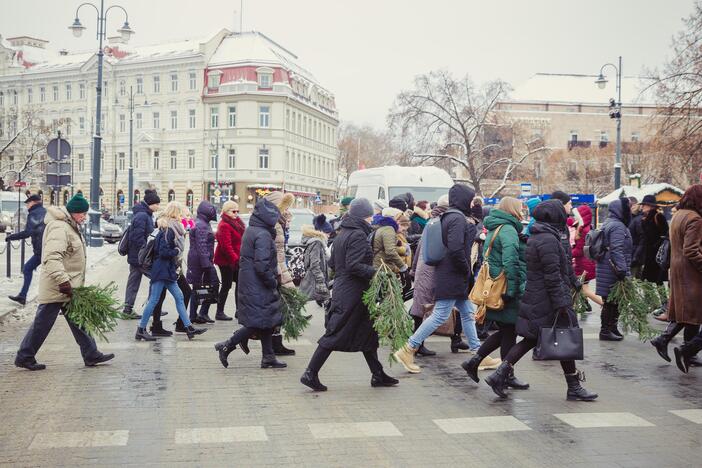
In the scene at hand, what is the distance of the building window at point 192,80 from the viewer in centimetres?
8506

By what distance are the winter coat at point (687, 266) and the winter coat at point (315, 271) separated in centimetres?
396

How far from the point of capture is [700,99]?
102ft

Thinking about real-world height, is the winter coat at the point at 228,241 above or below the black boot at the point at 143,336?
above

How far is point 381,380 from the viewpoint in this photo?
27.5 ft

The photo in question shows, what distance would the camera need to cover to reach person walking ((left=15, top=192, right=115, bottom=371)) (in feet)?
28.5

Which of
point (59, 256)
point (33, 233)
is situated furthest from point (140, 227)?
point (33, 233)

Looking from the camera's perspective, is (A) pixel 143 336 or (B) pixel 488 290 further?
(A) pixel 143 336

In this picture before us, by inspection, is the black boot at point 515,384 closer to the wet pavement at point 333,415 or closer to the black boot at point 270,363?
the wet pavement at point 333,415

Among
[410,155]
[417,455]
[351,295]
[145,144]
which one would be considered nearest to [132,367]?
[351,295]

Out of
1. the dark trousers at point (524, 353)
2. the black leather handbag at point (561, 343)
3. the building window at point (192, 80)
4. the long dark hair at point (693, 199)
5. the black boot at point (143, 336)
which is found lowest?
the black boot at point (143, 336)

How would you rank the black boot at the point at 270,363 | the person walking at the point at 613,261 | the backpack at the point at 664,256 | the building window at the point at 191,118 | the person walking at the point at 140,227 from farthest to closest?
the building window at the point at 191,118, the backpack at the point at 664,256, the person walking at the point at 140,227, the person walking at the point at 613,261, the black boot at the point at 270,363

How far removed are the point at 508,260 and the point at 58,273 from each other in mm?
4354

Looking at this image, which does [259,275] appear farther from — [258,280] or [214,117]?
[214,117]

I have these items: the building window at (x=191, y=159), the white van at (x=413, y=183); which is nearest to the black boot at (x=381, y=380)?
the white van at (x=413, y=183)
